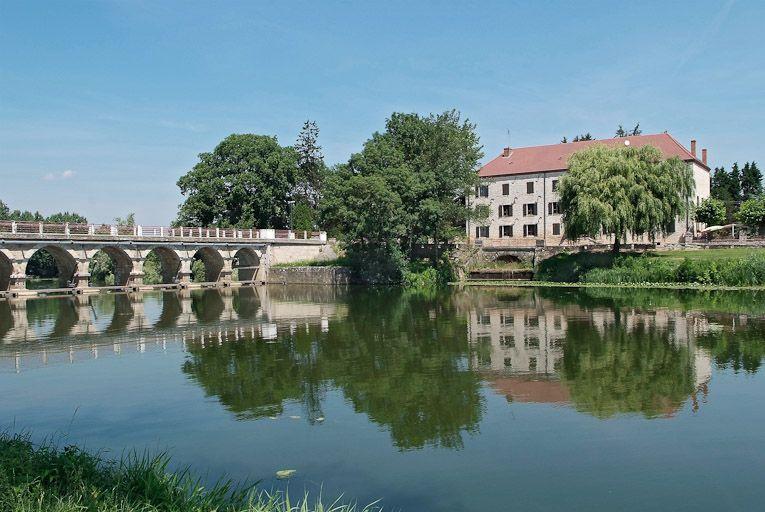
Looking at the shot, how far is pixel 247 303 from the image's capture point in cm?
4597

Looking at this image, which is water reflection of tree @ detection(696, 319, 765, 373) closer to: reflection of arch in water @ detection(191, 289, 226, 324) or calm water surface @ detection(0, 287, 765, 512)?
calm water surface @ detection(0, 287, 765, 512)

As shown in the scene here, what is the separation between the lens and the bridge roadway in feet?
168

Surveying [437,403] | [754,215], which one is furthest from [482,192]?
[437,403]

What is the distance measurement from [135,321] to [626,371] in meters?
25.4

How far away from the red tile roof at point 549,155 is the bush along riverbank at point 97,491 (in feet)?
202

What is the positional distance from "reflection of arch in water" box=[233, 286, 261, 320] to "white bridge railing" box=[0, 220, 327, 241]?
7.26 meters

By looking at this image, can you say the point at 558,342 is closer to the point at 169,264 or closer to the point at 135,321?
the point at 135,321

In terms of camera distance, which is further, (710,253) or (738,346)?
(710,253)

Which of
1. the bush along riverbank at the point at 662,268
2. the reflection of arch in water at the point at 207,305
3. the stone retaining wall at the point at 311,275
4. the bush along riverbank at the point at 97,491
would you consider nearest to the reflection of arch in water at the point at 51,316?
the reflection of arch in water at the point at 207,305

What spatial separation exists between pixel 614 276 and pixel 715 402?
120 feet

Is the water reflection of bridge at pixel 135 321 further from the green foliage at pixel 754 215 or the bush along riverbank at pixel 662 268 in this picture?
the green foliage at pixel 754 215

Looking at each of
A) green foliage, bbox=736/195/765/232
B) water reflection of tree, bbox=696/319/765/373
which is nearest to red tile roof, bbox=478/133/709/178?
green foliage, bbox=736/195/765/232

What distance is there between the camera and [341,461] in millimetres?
11172

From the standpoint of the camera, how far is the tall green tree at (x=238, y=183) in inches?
2992
